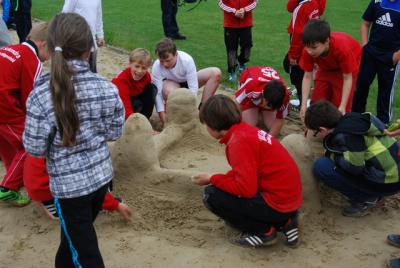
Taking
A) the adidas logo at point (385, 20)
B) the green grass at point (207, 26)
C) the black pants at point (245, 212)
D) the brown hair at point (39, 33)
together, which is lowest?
the green grass at point (207, 26)

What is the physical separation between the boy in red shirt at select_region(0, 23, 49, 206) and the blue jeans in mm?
1985

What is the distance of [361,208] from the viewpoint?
3.40 meters

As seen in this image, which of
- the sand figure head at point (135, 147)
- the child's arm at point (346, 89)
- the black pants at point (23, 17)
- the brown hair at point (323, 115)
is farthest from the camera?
the black pants at point (23, 17)

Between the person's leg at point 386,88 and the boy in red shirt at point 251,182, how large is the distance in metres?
2.15

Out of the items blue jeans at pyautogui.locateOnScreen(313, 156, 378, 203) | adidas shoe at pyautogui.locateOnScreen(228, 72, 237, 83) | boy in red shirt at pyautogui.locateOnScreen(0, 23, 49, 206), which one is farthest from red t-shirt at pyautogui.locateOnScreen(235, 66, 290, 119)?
adidas shoe at pyautogui.locateOnScreen(228, 72, 237, 83)

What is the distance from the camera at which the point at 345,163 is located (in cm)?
Result: 314

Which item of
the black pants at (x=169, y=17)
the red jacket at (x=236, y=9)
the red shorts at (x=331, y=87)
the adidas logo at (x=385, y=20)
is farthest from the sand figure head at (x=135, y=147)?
the black pants at (x=169, y=17)

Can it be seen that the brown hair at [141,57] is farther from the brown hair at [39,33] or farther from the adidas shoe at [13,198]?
the adidas shoe at [13,198]

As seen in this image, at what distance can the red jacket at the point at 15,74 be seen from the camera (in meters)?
3.44

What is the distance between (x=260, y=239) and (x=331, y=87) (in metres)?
1.92

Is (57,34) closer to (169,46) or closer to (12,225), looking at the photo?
(12,225)

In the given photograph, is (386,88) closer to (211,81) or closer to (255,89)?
(255,89)

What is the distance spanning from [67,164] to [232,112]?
0.99 m

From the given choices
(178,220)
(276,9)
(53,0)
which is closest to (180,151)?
(178,220)
